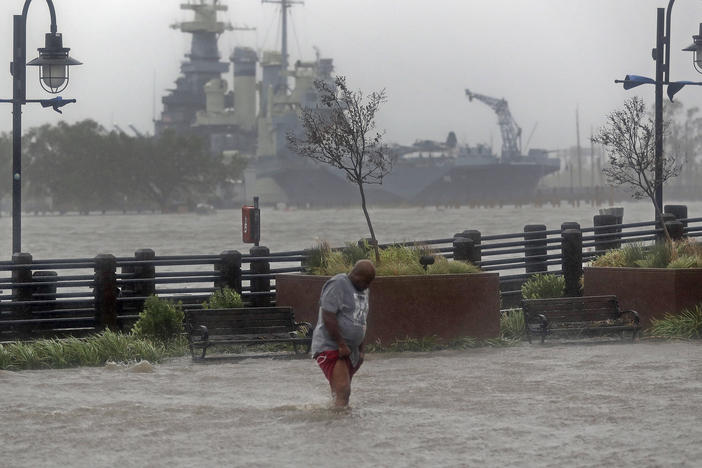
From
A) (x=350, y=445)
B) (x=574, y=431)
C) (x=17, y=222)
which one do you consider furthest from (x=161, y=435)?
(x=17, y=222)

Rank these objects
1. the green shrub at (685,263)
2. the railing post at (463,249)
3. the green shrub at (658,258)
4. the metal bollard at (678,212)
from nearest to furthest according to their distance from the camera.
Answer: the green shrub at (685,263)
the green shrub at (658,258)
the railing post at (463,249)
the metal bollard at (678,212)

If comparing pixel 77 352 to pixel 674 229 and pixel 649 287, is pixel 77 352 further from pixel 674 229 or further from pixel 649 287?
pixel 674 229

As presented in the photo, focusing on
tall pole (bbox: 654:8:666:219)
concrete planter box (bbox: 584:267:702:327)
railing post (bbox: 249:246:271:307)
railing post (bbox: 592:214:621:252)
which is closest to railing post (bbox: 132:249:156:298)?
railing post (bbox: 249:246:271:307)

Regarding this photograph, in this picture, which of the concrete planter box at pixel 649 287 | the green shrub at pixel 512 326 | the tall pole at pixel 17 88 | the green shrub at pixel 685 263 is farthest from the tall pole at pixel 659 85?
the tall pole at pixel 17 88

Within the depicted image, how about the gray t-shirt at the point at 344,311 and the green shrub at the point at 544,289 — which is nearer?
the gray t-shirt at the point at 344,311

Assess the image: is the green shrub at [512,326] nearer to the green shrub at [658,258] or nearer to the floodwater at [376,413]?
the green shrub at [658,258]

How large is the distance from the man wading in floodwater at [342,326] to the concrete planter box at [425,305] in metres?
5.06

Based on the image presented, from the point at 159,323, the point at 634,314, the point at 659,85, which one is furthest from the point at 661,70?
the point at 159,323

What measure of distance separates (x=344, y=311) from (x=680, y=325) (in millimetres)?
7668

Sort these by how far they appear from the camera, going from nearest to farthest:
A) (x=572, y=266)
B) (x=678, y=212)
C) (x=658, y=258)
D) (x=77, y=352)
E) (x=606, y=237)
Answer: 1. (x=77, y=352)
2. (x=658, y=258)
3. (x=572, y=266)
4. (x=606, y=237)
5. (x=678, y=212)

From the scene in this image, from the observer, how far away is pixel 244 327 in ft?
50.3

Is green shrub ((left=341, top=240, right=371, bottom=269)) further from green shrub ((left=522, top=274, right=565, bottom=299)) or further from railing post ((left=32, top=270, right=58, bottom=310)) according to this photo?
railing post ((left=32, top=270, right=58, bottom=310))

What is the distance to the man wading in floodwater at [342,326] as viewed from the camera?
9992 mm

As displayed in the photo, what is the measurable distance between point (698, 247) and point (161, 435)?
10.5 metres
